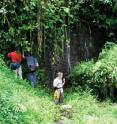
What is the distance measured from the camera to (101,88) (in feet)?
59.6

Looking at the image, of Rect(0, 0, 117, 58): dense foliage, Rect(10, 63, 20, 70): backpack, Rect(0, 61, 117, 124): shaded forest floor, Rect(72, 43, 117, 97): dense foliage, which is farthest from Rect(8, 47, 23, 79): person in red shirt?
Rect(72, 43, 117, 97): dense foliage

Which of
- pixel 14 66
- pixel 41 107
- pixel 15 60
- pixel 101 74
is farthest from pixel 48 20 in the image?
pixel 41 107

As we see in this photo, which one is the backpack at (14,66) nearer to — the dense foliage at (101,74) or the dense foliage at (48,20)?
the dense foliage at (48,20)

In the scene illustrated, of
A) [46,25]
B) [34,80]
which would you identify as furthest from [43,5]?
[34,80]

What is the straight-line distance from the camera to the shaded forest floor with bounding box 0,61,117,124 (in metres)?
13.0

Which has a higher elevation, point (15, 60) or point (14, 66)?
point (15, 60)

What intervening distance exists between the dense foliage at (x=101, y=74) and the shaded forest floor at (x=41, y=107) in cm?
48

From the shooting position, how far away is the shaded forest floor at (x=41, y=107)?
1302 cm

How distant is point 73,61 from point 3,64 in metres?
3.49

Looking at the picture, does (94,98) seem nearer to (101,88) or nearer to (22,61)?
(101,88)

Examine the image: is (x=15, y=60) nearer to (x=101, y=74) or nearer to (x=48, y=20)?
(x=48, y=20)

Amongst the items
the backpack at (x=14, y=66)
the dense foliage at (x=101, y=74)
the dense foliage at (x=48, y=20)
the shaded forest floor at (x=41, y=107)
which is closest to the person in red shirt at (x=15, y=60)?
the backpack at (x=14, y=66)

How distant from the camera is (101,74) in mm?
17922

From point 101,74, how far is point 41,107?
3.39 metres
